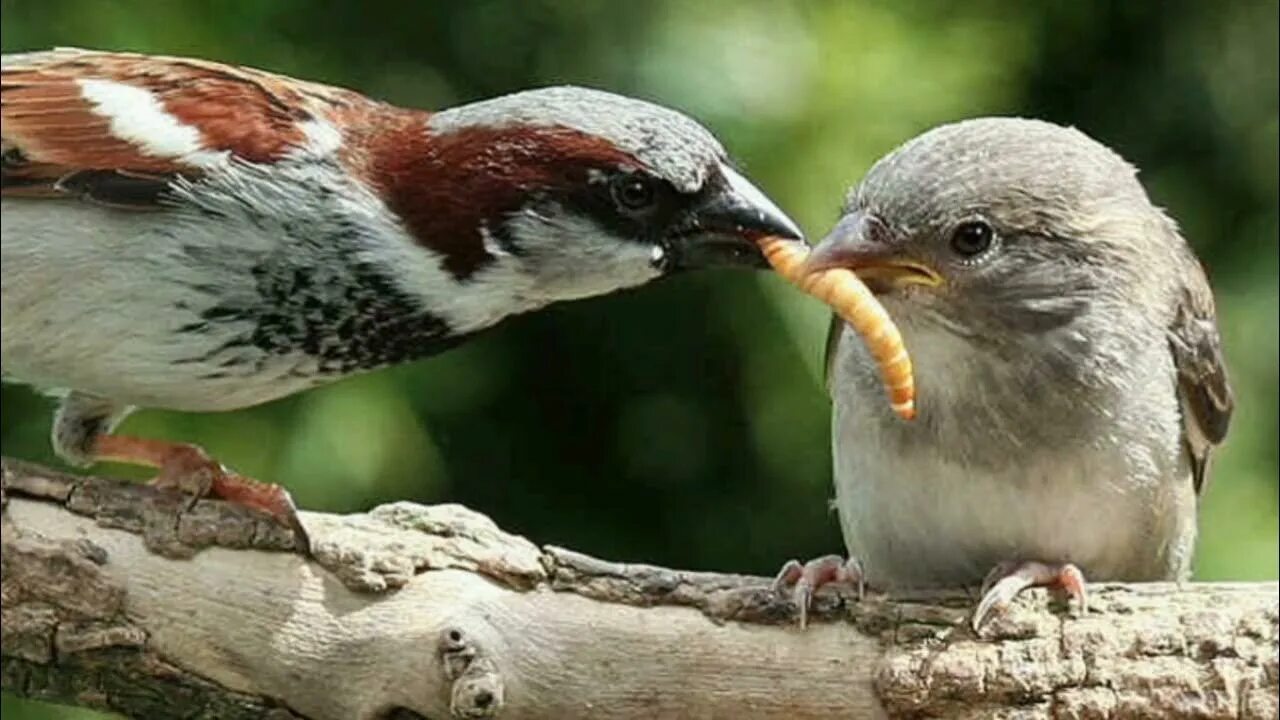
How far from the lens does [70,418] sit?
3.40 ft

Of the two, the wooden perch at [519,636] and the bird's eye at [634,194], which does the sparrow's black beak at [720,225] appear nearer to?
the bird's eye at [634,194]

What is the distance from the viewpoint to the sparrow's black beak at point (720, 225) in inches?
40.4

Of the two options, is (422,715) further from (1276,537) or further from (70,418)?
(1276,537)

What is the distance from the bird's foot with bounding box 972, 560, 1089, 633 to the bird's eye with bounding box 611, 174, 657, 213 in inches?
16.0

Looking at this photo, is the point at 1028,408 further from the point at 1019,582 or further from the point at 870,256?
the point at 870,256

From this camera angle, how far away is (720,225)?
103 centimetres

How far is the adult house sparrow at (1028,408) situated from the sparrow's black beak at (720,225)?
27 cm

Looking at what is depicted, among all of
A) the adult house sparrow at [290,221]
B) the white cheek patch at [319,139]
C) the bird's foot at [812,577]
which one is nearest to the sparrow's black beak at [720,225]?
the adult house sparrow at [290,221]

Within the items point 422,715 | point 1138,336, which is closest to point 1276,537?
point 1138,336

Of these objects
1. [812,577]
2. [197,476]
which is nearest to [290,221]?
[197,476]

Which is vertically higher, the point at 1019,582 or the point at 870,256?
the point at 870,256

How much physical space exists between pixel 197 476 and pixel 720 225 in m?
0.30

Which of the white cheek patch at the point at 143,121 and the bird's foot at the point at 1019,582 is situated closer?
the white cheek patch at the point at 143,121

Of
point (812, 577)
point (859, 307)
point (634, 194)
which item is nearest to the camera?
point (634, 194)
